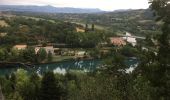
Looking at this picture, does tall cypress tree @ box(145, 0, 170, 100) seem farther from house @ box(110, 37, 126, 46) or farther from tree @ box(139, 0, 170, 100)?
house @ box(110, 37, 126, 46)

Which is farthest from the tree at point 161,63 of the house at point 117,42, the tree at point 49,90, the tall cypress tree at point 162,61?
the house at point 117,42

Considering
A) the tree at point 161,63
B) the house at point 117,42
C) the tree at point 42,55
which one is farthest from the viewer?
the house at point 117,42

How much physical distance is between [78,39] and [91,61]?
1857 cm

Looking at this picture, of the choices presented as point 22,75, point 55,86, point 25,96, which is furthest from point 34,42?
point 55,86

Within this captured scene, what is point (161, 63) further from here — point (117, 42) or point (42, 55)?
point (117, 42)

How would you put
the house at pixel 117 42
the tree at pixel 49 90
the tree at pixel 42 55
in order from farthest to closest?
the house at pixel 117 42 → the tree at pixel 42 55 → the tree at pixel 49 90

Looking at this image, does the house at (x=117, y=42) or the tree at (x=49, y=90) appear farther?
the house at (x=117, y=42)

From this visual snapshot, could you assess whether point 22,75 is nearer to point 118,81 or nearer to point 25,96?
point 25,96

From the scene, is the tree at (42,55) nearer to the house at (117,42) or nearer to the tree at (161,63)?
the house at (117,42)

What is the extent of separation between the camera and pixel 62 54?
2982 inches

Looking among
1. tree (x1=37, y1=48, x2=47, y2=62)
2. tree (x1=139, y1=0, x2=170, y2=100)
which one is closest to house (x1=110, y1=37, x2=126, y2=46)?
tree (x1=37, y1=48, x2=47, y2=62)

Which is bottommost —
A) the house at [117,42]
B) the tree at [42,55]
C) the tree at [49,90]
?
the house at [117,42]

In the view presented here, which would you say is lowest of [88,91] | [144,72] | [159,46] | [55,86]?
[55,86]

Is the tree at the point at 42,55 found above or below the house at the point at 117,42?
above
